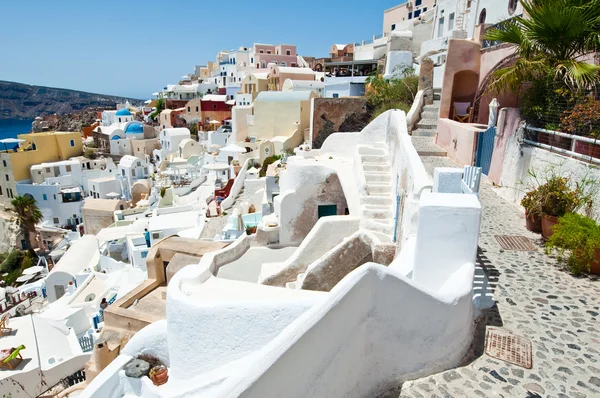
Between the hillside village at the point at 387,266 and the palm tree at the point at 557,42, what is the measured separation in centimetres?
4

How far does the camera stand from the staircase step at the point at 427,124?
1512 centimetres

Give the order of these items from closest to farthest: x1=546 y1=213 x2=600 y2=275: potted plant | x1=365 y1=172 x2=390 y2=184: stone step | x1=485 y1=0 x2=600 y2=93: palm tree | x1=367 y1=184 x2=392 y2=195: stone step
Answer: x1=546 y1=213 x2=600 y2=275: potted plant → x1=485 y1=0 x2=600 y2=93: palm tree → x1=367 y1=184 x2=392 y2=195: stone step → x1=365 y1=172 x2=390 y2=184: stone step

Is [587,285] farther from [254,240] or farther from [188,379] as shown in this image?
[254,240]

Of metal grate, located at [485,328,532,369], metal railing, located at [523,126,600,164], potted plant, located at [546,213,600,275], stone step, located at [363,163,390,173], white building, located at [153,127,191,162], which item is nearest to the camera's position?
metal grate, located at [485,328,532,369]

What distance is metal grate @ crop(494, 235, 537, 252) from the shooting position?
5.64 metres

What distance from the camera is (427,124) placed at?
1529cm

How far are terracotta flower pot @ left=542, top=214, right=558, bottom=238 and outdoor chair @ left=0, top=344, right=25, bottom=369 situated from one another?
1311 centimetres

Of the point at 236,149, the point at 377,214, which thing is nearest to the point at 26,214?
the point at 236,149

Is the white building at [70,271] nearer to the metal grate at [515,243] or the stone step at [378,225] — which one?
the stone step at [378,225]

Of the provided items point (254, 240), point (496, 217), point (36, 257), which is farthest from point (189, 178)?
point (496, 217)

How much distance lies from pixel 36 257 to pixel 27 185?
289 inches

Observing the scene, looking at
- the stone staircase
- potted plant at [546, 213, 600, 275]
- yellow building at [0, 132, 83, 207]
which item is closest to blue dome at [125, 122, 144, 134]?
yellow building at [0, 132, 83, 207]

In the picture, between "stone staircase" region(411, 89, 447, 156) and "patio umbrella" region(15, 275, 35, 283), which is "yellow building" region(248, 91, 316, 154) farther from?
"patio umbrella" region(15, 275, 35, 283)

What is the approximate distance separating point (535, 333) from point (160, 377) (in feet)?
14.6
